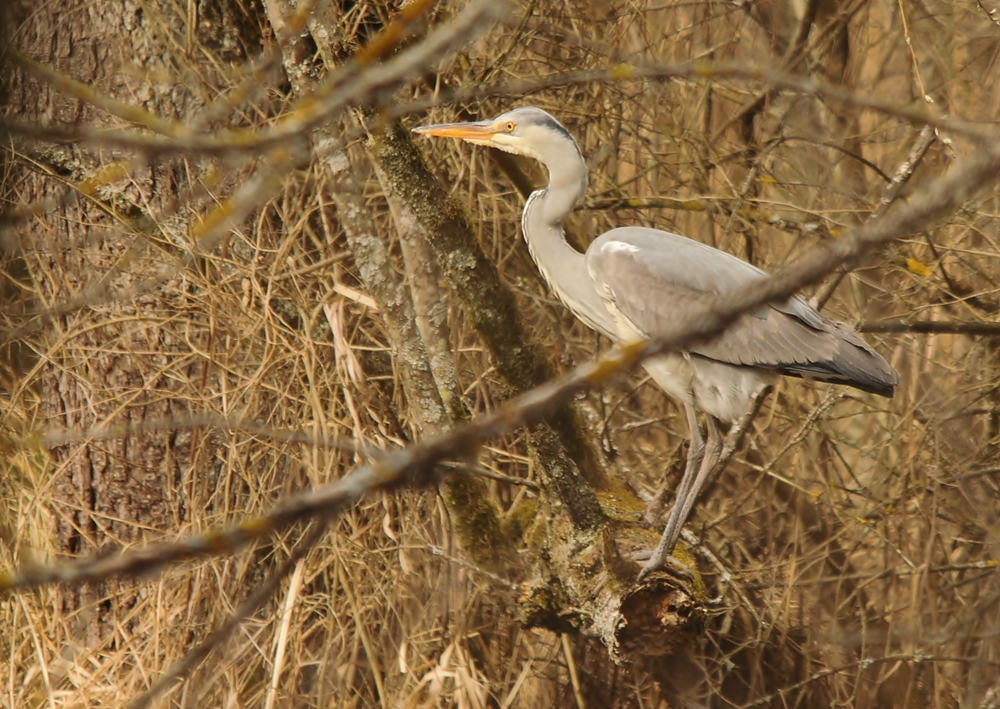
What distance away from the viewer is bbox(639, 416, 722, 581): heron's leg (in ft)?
9.46

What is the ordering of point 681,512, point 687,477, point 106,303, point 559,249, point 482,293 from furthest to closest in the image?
point 106,303, point 559,249, point 687,477, point 681,512, point 482,293

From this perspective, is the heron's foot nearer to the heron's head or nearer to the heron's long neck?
the heron's long neck

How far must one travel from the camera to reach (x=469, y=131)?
3.41 meters

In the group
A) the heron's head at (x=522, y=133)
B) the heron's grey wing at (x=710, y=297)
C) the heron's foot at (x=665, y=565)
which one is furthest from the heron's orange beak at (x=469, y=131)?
the heron's foot at (x=665, y=565)

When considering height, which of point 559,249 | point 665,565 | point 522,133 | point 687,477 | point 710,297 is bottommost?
point 665,565

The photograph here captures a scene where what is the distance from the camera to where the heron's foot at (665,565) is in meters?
2.85

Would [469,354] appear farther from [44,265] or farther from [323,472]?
[44,265]

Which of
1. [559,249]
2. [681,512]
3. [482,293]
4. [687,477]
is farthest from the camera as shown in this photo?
[559,249]

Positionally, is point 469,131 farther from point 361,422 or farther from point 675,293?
point 361,422

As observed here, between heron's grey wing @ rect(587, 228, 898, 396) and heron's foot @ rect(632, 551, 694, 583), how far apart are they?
2.29 feet

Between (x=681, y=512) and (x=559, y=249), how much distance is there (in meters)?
0.98

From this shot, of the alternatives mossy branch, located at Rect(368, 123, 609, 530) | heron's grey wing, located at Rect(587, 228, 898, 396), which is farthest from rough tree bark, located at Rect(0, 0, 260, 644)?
heron's grey wing, located at Rect(587, 228, 898, 396)

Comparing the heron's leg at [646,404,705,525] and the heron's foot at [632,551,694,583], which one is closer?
the heron's foot at [632,551,694,583]

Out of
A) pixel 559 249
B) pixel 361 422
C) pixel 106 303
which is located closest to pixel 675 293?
pixel 559 249
